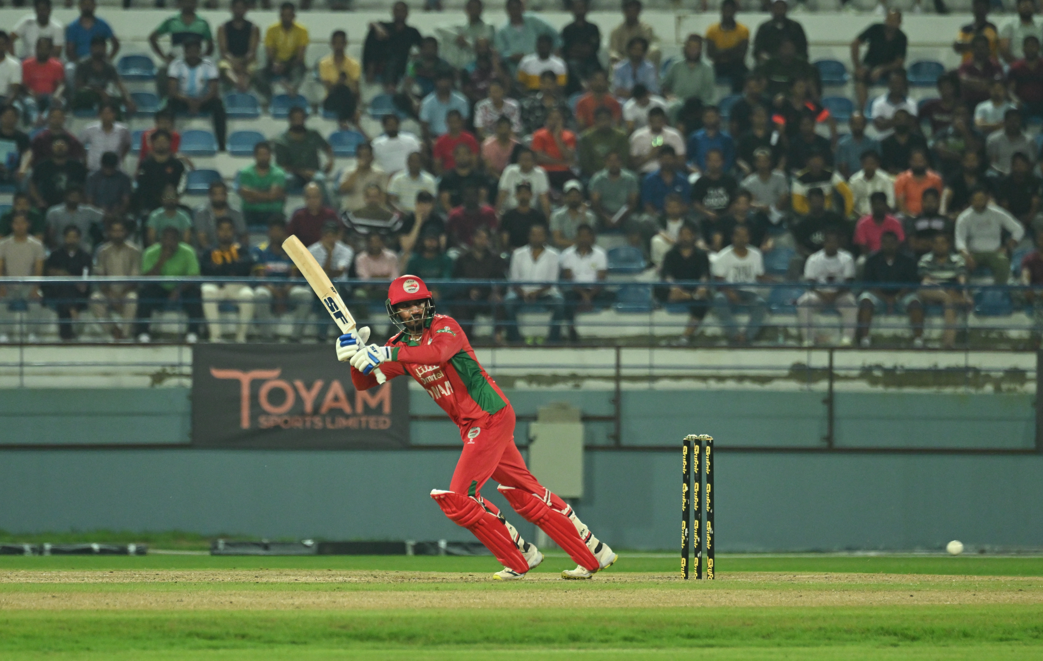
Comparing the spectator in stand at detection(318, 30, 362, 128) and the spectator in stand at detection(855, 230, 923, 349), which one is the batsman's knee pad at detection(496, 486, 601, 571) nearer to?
the spectator in stand at detection(855, 230, 923, 349)

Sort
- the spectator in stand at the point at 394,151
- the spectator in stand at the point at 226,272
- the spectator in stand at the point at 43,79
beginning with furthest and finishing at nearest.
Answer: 1. the spectator in stand at the point at 43,79
2. the spectator in stand at the point at 394,151
3. the spectator in stand at the point at 226,272

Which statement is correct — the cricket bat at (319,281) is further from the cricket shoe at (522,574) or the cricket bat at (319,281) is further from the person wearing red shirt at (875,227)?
the person wearing red shirt at (875,227)

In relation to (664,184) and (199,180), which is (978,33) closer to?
(664,184)

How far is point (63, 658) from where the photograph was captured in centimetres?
743

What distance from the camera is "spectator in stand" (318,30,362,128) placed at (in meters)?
18.9

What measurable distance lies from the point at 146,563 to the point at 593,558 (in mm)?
5048

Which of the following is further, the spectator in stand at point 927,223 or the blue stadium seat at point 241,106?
the blue stadium seat at point 241,106

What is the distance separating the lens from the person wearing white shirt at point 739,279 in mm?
16375

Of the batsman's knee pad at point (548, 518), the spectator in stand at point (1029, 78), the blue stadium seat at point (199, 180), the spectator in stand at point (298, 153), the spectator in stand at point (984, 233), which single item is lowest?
the batsman's knee pad at point (548, 518)

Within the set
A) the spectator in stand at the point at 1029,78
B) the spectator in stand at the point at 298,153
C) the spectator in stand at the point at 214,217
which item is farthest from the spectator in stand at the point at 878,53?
the spectator in stand at the point at 214,217

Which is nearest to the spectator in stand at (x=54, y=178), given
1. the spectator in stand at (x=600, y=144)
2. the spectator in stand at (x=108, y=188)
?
the spectator in stand at (x=108, y=188)

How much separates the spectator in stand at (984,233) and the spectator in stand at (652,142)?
3664mm

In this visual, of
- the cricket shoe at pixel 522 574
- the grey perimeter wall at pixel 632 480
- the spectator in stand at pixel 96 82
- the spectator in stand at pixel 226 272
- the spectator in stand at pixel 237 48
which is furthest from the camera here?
the spectator in stand at pixel 237 48

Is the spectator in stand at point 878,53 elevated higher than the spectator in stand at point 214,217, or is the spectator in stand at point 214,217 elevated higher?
the spectator in stand at point 878,53
